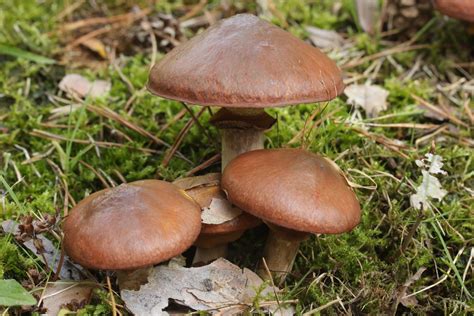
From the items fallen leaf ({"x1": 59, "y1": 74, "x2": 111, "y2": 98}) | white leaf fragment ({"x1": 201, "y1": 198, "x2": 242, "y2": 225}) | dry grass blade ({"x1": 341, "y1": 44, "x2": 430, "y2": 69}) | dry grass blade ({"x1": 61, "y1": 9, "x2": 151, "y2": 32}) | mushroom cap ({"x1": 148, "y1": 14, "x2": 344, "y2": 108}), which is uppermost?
mushroom cap ({"x1": 148, "y1": 14, "x2": 344, "y2": 108})

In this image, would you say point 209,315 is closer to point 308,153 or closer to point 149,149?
point 308,153

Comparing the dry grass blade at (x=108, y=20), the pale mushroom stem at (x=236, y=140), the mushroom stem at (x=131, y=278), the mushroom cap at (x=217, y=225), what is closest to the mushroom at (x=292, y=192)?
the mushroom cap at (x=217, y=225)

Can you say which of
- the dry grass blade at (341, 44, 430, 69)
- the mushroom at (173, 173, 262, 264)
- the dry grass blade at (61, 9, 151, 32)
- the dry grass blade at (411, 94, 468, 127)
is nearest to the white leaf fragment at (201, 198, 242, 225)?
the mushroom at (173, 173, 262, 264)

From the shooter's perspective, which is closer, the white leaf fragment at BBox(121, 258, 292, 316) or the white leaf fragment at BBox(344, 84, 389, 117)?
the white leaf fragment at BBox(121, 258, 292, 316)

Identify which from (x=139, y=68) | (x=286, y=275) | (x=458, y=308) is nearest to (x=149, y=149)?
(x=139, y=68)

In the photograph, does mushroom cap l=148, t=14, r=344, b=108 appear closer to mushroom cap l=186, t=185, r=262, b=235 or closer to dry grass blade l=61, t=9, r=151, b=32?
mushroom cap l=186, t=185, r=262, b=235

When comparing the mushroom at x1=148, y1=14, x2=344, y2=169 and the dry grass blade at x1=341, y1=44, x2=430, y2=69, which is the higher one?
the mushroom at x1=148, y1=14, x2=344, y2=169

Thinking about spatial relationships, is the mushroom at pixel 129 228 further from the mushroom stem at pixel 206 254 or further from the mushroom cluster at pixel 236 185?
the mushroom stem at pixel 206 254
